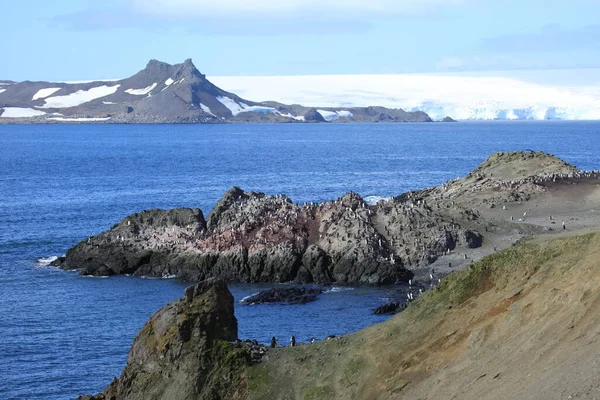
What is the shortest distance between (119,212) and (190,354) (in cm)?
6058

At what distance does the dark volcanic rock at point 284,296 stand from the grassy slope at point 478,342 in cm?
2099

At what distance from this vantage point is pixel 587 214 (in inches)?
2502

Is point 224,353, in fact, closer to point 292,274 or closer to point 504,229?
point 292,274

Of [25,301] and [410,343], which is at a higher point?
[410,343]

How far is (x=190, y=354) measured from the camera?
88.8 ft

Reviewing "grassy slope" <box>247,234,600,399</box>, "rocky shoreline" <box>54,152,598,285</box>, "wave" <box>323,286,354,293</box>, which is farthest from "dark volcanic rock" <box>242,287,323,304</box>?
"grassy slope" <box>247,234,600,399</box>

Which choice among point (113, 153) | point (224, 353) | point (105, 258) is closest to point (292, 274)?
point (105, 258)

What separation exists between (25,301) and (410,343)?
97.2ft

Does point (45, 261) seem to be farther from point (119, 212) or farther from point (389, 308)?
point (389, 308)

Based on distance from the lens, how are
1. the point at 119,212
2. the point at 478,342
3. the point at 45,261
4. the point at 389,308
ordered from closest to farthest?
the point at 478,342 < the point at 389,308 < the point at 45,261 < the point at 119,212

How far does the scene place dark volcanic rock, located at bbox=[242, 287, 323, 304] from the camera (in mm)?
48812

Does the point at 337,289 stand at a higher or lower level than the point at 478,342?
lower

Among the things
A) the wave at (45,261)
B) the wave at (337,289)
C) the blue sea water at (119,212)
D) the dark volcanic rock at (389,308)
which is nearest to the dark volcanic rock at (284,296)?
the wave at (337,289)

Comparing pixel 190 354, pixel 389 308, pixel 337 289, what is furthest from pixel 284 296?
pixel 190 354
